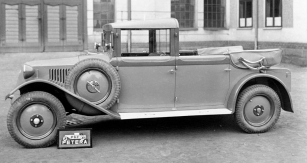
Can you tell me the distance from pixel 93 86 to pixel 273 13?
543 inches

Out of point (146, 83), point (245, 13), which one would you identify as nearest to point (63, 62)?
point (146, 83)

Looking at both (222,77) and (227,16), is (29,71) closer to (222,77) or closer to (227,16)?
(222,77)

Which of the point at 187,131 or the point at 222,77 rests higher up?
the point at 222,77

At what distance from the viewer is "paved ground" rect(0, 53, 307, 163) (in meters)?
5.61

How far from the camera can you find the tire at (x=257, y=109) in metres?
6.87

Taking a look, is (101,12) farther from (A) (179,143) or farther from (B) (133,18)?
(A) (179,143)

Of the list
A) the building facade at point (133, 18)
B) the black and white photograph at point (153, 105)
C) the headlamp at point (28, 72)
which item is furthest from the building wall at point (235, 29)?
the headlamp at point (28, 72)

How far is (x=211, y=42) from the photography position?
826 inches

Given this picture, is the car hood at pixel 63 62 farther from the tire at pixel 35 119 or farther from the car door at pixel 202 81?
the car door at pixel 202 81

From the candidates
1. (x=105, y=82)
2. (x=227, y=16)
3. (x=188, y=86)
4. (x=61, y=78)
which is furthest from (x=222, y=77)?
(x=227, y=16)

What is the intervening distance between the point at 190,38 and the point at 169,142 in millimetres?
14620

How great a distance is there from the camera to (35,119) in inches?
242

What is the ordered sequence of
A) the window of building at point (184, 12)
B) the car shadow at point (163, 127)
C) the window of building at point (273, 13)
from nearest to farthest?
the car shadow at point (163, 127) → the window of building at point (273, 13) → the window of building at point (184, 12)

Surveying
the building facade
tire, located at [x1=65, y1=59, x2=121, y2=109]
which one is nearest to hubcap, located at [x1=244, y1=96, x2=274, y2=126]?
tire, located at [x1=65, y1=59, x2=121, y2=109]
